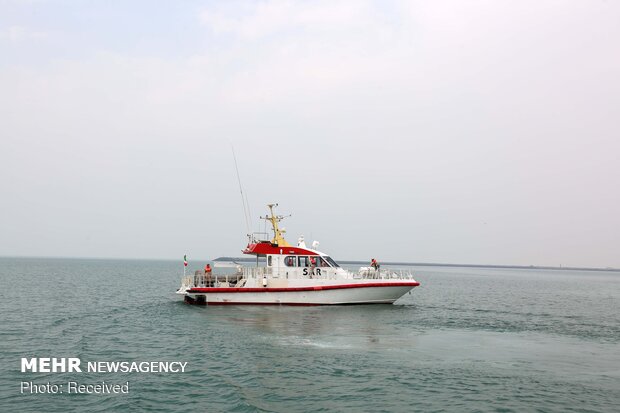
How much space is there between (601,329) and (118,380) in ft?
85.0

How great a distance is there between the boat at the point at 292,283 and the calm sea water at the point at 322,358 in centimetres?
118

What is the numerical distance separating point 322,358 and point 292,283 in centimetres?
1433

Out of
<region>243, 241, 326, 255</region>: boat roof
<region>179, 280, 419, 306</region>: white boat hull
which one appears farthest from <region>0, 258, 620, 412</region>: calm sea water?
<region>243, 241, 326, 255</region>: boat roof

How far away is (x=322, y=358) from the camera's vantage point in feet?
56.6

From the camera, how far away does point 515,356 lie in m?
18.3

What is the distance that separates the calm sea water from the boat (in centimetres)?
118

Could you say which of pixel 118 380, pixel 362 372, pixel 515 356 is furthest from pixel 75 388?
pixel 515 356

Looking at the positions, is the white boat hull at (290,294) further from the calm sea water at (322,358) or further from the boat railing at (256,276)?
the calm sea water at (322,358)

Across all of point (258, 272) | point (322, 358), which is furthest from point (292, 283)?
point (322, 358)

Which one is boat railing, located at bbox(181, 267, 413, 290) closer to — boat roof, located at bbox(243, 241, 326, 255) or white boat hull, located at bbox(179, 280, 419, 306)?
white boat hull, located at bbox(179, 280, 419, 306)

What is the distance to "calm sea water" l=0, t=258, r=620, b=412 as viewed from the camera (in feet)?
41.8

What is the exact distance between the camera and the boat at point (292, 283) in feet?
101

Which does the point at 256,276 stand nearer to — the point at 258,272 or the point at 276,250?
the point at 258,272

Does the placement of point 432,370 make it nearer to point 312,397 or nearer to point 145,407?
point 312,397
